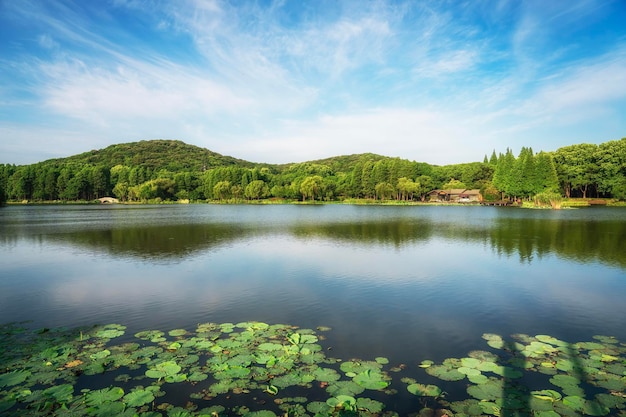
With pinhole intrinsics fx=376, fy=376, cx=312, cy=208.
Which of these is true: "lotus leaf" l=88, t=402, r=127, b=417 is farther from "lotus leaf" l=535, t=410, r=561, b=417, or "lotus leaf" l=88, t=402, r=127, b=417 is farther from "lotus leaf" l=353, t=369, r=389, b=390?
"lotus leaf" l=535, t=410, r=561, b=417

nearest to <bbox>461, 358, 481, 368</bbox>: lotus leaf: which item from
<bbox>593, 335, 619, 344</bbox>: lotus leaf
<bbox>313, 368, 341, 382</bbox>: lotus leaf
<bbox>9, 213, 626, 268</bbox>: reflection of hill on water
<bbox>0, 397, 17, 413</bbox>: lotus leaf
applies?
<bbox>313, 368, 341, 382</bbox>: lotus leaf

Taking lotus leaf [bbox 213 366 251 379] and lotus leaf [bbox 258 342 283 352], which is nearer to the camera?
lotus leaf [bbox 213 366 251 379]

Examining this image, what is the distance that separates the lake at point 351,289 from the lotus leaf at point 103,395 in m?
3.97

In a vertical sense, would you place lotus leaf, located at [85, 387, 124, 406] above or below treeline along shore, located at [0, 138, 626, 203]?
below

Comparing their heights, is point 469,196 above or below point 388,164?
below

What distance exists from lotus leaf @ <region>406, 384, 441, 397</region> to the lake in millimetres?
207

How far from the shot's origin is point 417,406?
6.73 meters

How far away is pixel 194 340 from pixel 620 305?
1428 centimetres

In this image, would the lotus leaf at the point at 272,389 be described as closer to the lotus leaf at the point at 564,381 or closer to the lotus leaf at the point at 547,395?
the lotus leaf at the point at 547,395

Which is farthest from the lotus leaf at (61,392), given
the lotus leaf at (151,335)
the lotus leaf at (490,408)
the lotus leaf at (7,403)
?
the lotus leaf at (490,408)

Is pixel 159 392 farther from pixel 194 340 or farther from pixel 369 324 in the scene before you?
pixel 369 324

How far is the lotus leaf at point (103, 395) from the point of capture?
6738 millimetres

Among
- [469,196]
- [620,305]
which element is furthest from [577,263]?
[469,196]

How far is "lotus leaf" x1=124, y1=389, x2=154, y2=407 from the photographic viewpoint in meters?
6.69
